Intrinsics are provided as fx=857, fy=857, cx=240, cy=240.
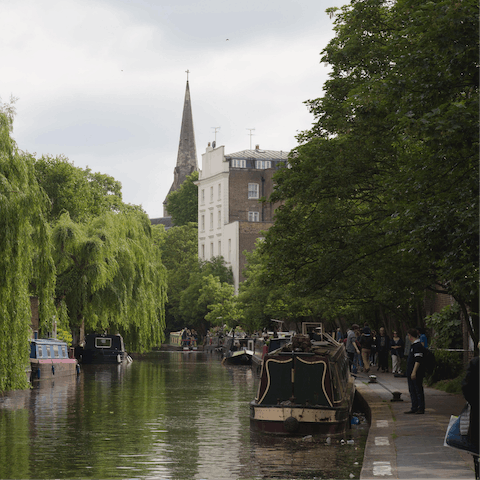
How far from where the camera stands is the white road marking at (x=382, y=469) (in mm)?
11002

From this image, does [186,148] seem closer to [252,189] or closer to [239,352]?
[252,189]

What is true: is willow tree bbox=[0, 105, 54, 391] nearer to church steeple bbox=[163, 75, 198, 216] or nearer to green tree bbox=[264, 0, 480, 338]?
green tree bbox=[264, 0, 480, 338]

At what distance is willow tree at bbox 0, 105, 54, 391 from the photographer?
84.2 feet

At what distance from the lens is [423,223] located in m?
14.1

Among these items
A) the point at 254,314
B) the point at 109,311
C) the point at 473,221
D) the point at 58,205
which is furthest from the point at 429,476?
the point at 254,314

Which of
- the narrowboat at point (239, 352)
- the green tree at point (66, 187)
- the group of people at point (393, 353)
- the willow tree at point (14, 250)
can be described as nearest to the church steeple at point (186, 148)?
the narrowboat at point (239, 352)

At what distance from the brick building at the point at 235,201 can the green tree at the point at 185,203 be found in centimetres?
1058

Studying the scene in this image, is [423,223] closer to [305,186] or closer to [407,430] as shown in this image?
[407,430]

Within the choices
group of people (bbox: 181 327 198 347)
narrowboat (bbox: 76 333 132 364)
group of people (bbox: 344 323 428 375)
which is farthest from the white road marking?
group of people (bbox: 181 327 198 347)

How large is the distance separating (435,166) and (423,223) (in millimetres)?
994

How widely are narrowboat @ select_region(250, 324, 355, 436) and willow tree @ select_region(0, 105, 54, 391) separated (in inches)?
386

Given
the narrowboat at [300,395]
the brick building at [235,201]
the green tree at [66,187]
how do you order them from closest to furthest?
the narrowboat at [300,395] → the green tree at [66,187] → the brick building at [235,201]

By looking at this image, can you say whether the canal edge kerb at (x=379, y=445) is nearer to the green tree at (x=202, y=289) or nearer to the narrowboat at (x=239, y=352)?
the narrowboat at (x=239, y=352)

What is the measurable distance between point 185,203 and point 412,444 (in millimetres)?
105492
